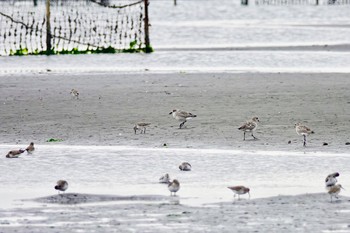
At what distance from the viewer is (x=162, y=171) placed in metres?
14.5

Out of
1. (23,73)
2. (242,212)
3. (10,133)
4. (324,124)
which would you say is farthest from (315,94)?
(242,212)

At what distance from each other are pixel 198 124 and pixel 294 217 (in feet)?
26.2

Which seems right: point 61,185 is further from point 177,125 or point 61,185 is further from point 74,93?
point 74,93

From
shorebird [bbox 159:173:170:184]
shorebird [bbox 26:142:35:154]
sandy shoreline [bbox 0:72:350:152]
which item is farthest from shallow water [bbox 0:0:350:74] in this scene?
shorebird [bbox 159:173:170:184]

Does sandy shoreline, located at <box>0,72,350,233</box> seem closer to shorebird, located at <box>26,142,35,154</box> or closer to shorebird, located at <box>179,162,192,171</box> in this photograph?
shorebird, located at <box>26,142,35,154</box>

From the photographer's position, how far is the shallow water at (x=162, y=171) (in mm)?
13078

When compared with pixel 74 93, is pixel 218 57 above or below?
above

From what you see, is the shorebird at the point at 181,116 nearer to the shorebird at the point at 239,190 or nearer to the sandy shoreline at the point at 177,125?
the sandy shoreline at the point at 177,125

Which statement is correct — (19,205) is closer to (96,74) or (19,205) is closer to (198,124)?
(198,124)

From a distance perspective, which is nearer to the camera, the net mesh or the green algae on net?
the green algae on net

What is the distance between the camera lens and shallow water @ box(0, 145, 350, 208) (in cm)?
1308

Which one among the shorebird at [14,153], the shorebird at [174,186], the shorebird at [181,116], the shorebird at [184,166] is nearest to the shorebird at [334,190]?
the shorebird at [174,186]

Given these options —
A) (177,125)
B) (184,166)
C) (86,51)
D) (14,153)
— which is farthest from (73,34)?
(184,166)

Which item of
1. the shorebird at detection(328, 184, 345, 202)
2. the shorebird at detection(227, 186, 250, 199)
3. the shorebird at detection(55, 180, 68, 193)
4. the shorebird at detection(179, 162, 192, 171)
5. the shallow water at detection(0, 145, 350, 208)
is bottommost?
the shallow water at detection(0, 145, 350, 208)
